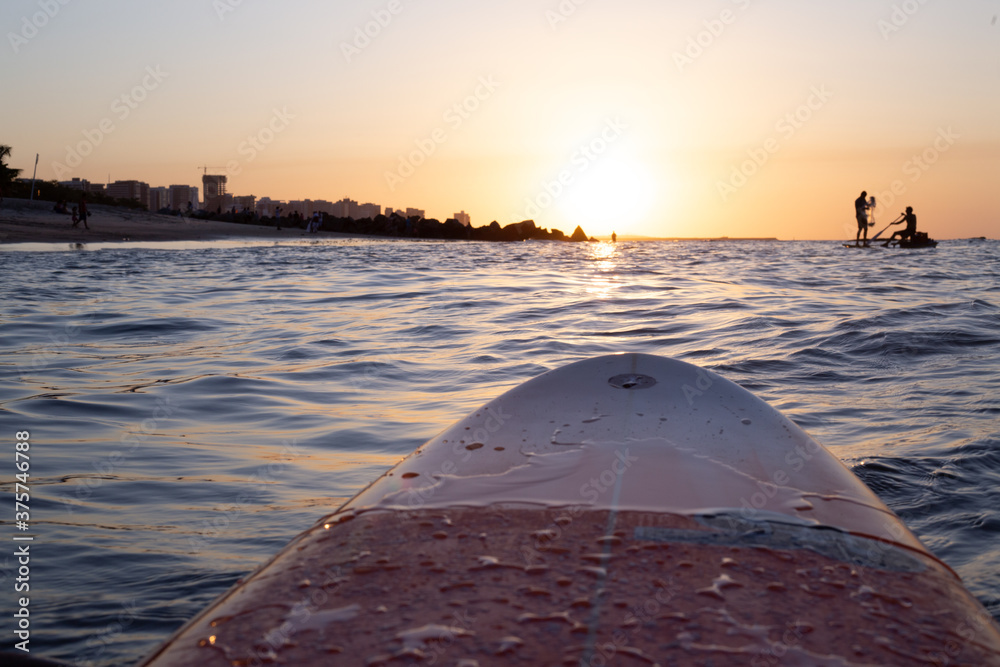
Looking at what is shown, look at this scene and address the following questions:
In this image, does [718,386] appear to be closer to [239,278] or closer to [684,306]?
[684,306]

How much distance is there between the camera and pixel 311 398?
14.2 feet

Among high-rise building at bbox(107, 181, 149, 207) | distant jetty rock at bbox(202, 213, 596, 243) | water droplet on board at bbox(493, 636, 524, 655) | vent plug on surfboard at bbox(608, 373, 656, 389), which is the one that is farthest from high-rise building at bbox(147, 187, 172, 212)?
water droplet on board at bbox(493, 636, 524, 655)

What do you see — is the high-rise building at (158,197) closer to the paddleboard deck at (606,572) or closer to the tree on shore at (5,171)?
the tree on shore at (5,171)

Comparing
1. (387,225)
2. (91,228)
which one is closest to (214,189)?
(387,225)

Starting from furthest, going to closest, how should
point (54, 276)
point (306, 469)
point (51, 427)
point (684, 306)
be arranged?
1. point (54, 276)
2. point (684, 306)
3. point (51, 427)
4. point (306, 469)

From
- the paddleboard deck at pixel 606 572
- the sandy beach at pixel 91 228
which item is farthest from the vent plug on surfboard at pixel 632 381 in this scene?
the sandy beach at pixel 91 228

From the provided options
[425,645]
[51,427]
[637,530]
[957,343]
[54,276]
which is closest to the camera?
[425,645]

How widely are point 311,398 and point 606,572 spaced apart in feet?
11.3

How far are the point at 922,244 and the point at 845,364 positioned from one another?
2422 cm

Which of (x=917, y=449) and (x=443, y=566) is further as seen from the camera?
(x=917, y=449)

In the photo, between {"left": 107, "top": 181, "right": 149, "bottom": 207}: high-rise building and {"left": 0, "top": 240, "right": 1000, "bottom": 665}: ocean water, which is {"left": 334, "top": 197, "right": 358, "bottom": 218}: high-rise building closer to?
{"left": 107, "top": 181, "right": 149, "bottom": 207}: high-rise building

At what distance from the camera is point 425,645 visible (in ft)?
3.17

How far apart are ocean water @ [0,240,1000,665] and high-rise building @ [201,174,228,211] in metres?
80.8

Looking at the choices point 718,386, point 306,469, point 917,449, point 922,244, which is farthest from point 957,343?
point 922,244
